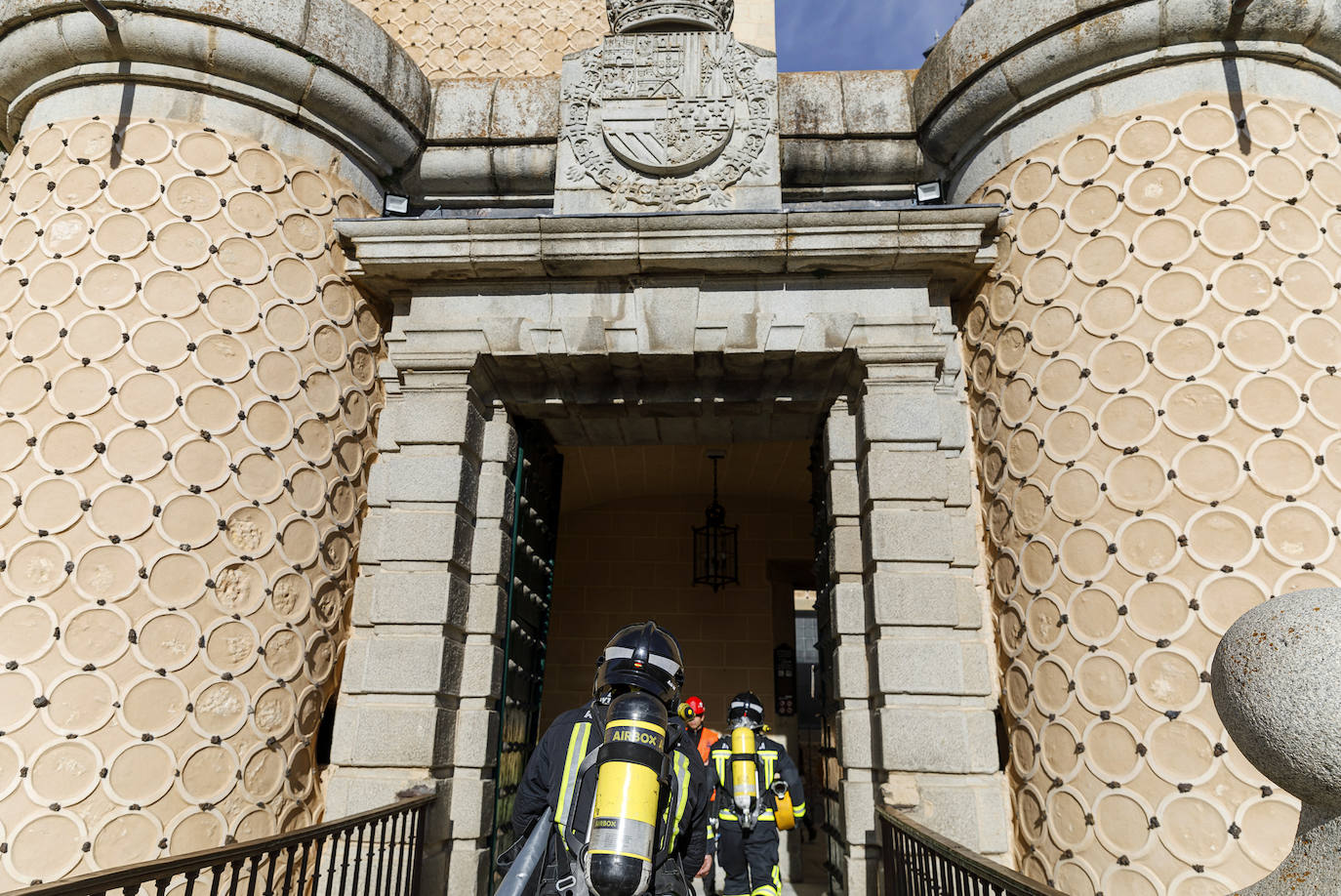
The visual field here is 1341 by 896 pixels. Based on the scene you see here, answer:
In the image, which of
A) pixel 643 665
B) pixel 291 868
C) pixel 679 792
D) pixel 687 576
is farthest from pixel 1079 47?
pixel 687 576

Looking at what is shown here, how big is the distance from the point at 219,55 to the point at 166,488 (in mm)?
2786

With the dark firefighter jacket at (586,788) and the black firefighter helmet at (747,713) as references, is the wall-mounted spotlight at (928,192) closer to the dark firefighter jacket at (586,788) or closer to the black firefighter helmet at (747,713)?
the black firefighter helmet at (747,713)

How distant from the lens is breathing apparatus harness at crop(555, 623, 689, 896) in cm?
242

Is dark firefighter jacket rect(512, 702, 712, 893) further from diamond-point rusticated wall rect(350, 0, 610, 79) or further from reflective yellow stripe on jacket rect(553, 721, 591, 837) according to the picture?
diamond-point rusticated wall rect(350, 0, 610, 79)

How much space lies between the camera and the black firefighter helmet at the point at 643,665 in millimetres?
2861

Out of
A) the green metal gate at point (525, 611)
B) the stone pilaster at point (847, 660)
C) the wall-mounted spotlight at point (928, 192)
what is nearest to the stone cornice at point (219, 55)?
the green metal gate at point (525, 611)

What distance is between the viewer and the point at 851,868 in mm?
4512

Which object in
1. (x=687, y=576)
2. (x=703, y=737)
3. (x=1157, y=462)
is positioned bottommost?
(x=703, y=737)

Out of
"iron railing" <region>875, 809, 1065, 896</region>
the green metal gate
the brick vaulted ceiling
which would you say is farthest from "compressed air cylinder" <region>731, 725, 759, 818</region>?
the brick vaulted ceiling

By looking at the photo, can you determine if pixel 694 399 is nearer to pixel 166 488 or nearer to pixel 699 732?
pixel 699 732

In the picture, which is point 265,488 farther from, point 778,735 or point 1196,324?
point 778,735

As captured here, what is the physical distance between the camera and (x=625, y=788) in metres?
2.48

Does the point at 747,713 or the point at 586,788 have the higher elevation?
the point at 747,713

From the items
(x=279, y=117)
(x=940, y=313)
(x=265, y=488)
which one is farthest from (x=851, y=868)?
(x=279, y=117)
